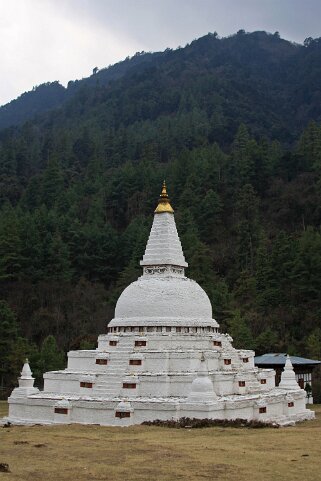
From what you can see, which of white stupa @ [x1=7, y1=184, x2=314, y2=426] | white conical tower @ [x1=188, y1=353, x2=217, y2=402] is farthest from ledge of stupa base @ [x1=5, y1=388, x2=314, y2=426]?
white conical tower @ [x1=188, y1=353, x2=217, y2=402]

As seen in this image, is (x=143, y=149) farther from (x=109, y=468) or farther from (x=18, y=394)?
(x=109, y=468)

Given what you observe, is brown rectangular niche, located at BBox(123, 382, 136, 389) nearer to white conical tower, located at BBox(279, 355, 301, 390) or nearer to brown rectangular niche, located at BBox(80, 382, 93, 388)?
brown rectangular niche, located at BBox(80, 382, 93, 388)

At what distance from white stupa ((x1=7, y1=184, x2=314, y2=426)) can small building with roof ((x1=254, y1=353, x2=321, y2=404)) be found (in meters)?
8.64

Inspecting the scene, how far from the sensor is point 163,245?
3581cm

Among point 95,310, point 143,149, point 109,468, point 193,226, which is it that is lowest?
point 109,468

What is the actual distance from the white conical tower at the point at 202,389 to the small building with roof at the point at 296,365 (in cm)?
1589

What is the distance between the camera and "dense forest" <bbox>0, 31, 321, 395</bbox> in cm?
5772

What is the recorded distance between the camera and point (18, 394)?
105 feet

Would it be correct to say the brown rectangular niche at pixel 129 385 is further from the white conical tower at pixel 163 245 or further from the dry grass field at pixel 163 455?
the white conical tower at pixel 163 245

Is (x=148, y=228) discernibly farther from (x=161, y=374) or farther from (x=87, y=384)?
(x=161, y=374)

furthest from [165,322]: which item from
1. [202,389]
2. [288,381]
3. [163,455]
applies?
[163,455]

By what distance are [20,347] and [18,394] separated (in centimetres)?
1571

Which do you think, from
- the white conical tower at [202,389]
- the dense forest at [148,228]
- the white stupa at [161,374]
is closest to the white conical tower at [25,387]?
the white stupa at [161,374]

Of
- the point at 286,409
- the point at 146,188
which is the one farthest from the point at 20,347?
the point at 146,188
